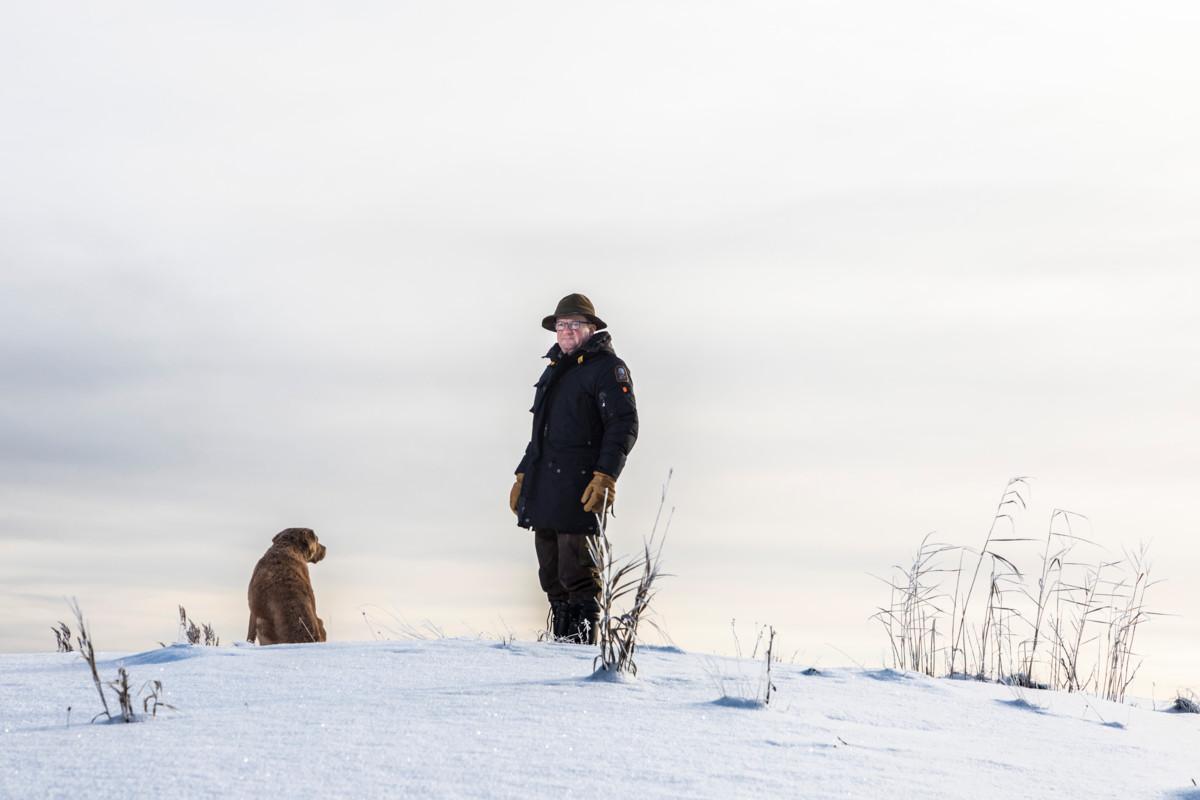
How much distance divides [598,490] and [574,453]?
0.44 metres

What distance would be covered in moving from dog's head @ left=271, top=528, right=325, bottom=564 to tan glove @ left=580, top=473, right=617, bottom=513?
3047 millimetres

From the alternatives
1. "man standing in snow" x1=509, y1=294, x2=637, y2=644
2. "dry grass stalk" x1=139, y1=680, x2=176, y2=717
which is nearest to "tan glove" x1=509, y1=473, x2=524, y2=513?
"man standing in snow" x1=509, y1=294, x2=637, y2=644

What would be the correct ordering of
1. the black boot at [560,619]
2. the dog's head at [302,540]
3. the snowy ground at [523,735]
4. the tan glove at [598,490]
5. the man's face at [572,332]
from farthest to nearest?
the dog's head at [302,540], the man's face at [572,332], the black boot at [560,619], the tan glove at [598,490], the snowy ground at [523,735]

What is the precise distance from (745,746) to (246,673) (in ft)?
7.34

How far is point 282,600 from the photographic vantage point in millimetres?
8398

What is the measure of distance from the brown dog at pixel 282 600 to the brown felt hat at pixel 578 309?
281cm

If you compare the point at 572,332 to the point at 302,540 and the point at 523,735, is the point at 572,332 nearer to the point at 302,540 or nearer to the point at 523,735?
the point at 302,540

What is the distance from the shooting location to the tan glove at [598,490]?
7.06 metres

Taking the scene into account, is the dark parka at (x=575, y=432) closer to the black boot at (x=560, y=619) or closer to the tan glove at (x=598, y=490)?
the tan glove at (x=598, y=490)

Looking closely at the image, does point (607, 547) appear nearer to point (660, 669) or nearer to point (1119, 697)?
point (660, 669)

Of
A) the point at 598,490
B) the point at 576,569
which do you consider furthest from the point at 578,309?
the point at 576,569

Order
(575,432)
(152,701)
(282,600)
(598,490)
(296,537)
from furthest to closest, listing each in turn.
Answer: (296,537) → (282,600) → (575,432) → (598,490) → (152,701)

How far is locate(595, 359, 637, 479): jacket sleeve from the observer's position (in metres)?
7.14

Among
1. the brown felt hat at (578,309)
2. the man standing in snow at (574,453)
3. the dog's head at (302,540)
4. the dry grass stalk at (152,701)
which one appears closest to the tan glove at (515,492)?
the man standing in snow at (574,453)
